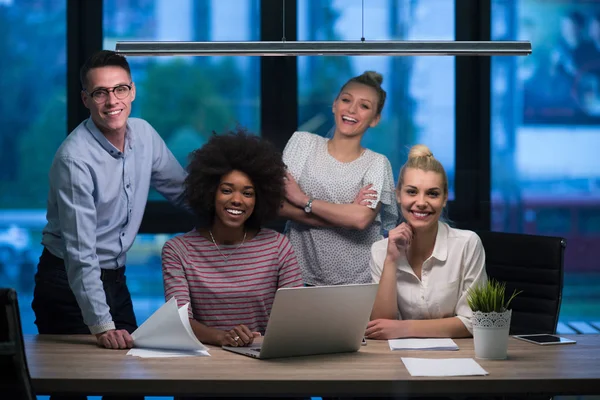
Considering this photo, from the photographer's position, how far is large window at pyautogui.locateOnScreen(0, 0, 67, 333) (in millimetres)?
4617

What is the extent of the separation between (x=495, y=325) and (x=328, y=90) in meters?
2.44

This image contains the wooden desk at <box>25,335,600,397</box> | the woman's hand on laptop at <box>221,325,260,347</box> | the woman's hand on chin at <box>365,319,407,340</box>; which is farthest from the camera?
the woman's hand on chin at <box>365,319,407,340</box>

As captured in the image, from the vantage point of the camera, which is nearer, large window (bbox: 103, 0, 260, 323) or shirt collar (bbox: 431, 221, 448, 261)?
shirt collar (bbox: 431, 221, 448, 261)

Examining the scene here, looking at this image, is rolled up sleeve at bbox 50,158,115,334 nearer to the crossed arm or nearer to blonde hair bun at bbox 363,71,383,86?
the crossed arm

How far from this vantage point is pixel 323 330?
225 cm

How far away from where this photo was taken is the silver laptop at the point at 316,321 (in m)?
2.14

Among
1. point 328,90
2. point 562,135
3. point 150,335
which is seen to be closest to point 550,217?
point 562,135

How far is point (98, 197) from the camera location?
278 cm

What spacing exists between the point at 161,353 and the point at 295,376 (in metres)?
0.47

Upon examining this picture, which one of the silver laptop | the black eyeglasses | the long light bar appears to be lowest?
the silver laptop

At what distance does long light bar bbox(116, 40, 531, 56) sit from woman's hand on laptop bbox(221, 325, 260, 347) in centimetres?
127

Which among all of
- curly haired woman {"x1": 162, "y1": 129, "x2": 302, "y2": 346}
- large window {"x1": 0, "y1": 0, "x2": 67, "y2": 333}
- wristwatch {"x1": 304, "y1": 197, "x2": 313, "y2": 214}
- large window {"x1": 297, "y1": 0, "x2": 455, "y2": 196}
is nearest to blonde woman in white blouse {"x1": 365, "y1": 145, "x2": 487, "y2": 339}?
curly haired woman {"x1": 162, "y1": 129, "x2": 302, "y2": 346}

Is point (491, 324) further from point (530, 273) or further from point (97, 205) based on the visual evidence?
point (97, 205)

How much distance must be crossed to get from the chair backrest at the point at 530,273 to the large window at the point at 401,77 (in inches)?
52.6
